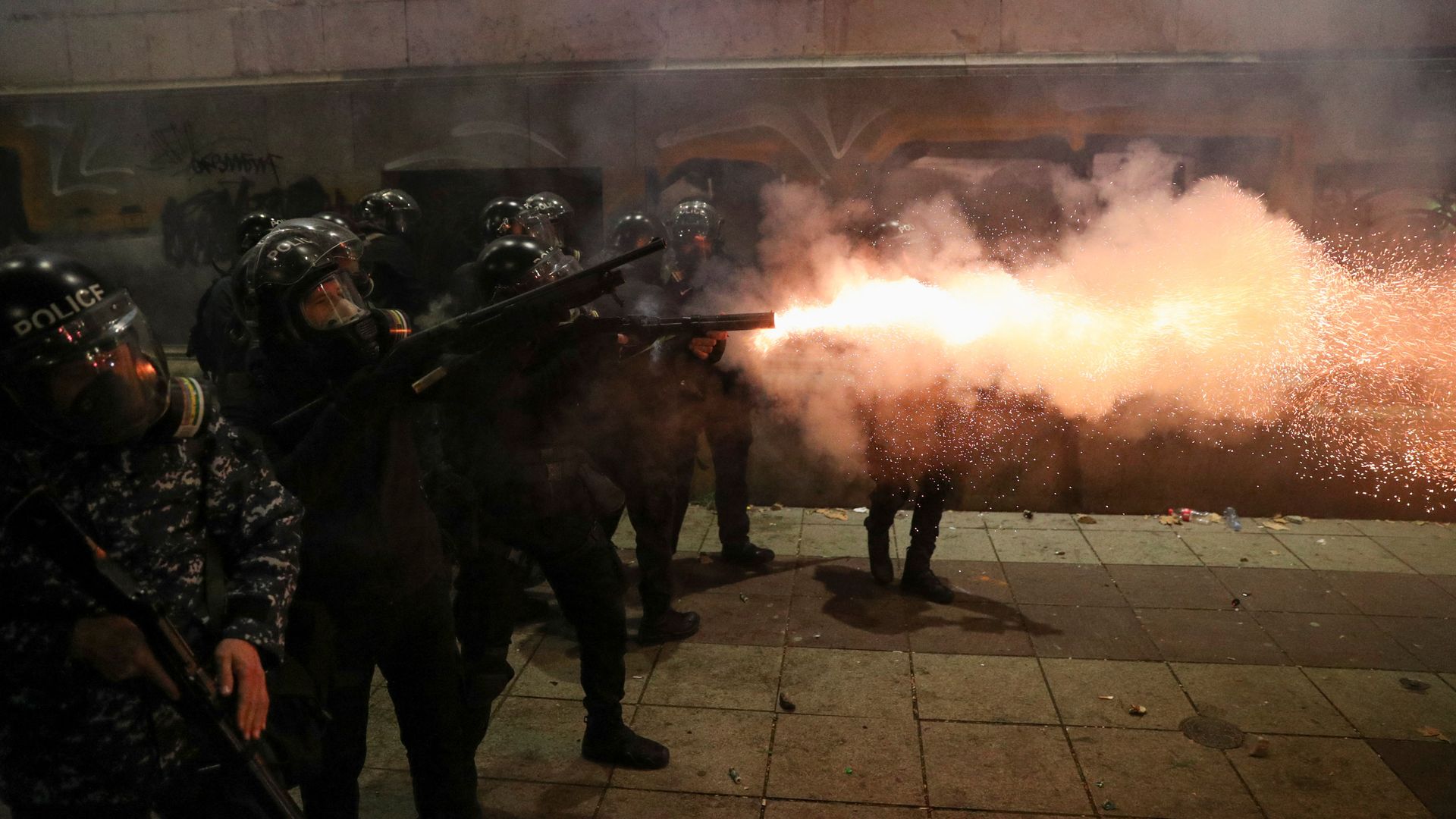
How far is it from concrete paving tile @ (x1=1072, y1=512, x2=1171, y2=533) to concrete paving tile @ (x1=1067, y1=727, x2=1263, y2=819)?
117 inches

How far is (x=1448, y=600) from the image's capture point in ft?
17.3

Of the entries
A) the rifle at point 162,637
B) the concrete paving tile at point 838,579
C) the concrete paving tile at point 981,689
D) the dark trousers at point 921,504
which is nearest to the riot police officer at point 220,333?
the rifle at point 162,637

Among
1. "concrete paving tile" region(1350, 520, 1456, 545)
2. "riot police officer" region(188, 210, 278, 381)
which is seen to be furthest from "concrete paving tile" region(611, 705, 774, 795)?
"concrete paving tile" region(1350, 520, 1456, 545)

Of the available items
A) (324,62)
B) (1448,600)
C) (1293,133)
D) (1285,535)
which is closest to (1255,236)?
(1293,133)

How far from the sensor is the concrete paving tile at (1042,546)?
20.0ft

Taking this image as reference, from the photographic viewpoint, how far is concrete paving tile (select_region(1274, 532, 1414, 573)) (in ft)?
19.1

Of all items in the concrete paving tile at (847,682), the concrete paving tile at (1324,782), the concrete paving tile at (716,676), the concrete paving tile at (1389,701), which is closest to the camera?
the concrete paving tile at (1324,782)

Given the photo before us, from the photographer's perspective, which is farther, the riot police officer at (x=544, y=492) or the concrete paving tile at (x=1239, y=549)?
the concrete paving tile at (x=1239, y=549)

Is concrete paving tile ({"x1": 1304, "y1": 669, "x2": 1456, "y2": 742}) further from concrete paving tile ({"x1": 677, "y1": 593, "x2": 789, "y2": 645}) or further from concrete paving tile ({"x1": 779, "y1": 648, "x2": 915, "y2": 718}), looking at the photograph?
concrete paving tile ({"x1": 677, "y1": 593, "x2": 789, "y2": 645})

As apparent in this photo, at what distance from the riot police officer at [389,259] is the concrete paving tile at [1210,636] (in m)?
5.17

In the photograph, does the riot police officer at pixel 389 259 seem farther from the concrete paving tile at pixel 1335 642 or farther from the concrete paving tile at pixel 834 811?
the concrete paving tile at pixel 1335 642

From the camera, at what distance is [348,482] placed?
2.70 metres

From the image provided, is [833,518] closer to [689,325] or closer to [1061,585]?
[1061,585]

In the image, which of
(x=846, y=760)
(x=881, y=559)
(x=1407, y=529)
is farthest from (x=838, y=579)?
(x=1407, y=529)
